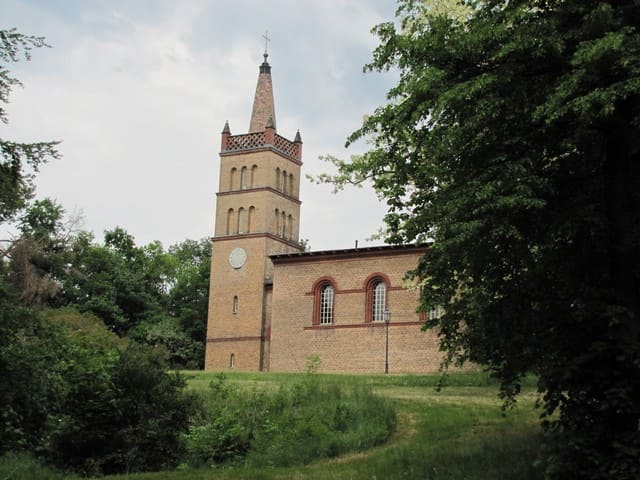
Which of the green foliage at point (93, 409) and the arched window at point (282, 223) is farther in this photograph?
the arched window at point (282, 223)

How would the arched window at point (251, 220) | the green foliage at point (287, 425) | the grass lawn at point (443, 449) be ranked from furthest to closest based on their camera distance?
the arched window at point (251, 220)
the green foliage at point (287, 425)
the grass lawn at point (443, 449)

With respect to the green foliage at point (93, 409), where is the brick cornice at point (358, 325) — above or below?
above

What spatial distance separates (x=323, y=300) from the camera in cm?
4300

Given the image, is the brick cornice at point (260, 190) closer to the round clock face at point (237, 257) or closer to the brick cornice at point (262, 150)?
the brick cornice at point (262, 150)

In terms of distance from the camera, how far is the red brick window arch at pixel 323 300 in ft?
140

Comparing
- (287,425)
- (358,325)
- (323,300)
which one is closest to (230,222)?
(323,300)

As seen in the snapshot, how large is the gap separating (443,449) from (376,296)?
2542 cm

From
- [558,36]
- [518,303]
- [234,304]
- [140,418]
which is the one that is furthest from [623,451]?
[234,304]

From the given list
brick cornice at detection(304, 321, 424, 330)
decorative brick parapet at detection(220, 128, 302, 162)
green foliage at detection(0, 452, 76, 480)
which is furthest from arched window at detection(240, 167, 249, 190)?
green foliage at detection(0, 452, 76, 480)

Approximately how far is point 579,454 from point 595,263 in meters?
3.07

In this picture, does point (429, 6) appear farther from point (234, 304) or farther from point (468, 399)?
point (234, 304)

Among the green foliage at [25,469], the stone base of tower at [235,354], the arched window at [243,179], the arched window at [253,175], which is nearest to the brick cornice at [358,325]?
the stone base of tower at [235,354]

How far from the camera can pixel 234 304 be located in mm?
48750

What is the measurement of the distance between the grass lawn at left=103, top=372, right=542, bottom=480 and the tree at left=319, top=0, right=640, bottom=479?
1.54m
